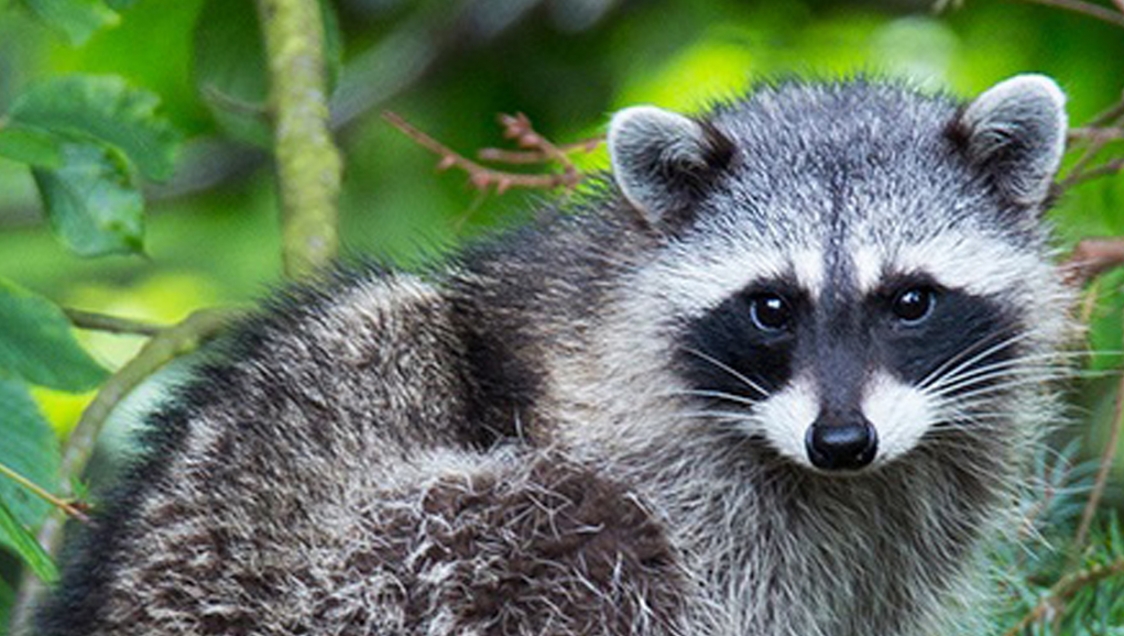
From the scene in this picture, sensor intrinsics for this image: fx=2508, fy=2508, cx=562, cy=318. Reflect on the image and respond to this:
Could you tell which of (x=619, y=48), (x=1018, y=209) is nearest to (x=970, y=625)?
(x=1018, y=209)

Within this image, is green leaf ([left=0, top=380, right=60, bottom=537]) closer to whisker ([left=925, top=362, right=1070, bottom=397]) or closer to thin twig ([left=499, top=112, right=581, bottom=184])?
thin twig ([left=499, top=112, right=581, bottom=184])

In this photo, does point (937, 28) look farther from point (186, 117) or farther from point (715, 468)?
point (715, 468)

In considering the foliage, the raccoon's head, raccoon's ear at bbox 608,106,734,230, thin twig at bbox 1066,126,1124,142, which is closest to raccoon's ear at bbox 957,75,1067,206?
the raccoon's head

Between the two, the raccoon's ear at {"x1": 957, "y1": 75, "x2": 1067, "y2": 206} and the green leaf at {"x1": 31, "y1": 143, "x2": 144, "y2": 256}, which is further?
the green leaf at {"x1": 31, "y1": 143, "x2": 144, "y2": 256}

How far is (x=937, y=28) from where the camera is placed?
447 inches

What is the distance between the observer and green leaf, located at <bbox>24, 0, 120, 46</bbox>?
7148mm

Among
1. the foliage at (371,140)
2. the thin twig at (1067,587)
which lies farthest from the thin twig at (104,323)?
the thin twig at (1067,587)

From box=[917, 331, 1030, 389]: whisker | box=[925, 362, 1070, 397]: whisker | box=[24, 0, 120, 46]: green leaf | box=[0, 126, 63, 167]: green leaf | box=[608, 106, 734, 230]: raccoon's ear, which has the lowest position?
box=[925, 362, 1070, 397]: whisker

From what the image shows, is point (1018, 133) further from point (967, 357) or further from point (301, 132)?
point (301, 132)

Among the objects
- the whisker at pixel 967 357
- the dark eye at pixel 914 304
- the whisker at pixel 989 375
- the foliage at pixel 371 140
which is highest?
the dark eye at pixel 914 304

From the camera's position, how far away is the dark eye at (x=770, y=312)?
6965 mm

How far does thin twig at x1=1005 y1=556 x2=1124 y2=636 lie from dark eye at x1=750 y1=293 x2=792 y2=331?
1193mm

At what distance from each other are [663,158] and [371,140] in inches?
158

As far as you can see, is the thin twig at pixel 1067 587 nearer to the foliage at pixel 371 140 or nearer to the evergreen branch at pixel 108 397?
the foliage at pixel 371 140
